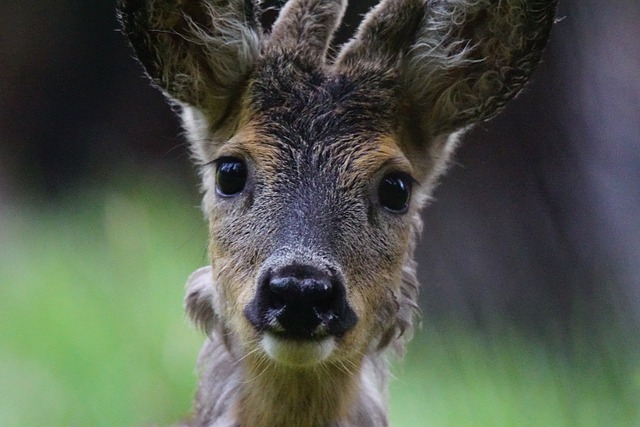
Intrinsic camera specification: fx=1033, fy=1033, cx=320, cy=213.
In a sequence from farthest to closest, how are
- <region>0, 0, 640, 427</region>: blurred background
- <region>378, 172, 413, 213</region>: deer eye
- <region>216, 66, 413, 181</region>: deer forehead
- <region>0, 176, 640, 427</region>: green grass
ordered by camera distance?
<region>0, 0, 640, 427</region>: blurred background < <region>0, 176, 640, 427</region>: green grass < <region>378, 172, 413, 213</region>: deer eye < <region>216, 66, 413, 181</region>: deer forehead

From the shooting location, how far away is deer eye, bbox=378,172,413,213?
371 cm

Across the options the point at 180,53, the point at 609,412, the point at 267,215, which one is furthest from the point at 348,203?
the point at 609,412

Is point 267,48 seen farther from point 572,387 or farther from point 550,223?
point 550,223

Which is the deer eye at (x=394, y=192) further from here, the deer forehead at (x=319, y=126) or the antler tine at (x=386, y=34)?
the antler tine at (x=386, y=34)

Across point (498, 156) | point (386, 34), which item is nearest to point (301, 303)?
point (386, 34)

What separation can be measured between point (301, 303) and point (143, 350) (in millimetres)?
3155

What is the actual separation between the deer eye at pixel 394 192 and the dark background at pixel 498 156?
59.3 inches

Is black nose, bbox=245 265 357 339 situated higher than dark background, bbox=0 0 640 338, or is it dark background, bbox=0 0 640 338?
black nose, bbox=245 265 357 339

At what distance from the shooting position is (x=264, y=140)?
3.64m

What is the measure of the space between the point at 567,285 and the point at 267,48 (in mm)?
2849

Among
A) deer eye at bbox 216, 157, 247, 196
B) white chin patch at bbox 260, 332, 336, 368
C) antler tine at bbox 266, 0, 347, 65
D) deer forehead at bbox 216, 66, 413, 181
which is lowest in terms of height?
white chin patch at bbox 260, 332, 336, 368

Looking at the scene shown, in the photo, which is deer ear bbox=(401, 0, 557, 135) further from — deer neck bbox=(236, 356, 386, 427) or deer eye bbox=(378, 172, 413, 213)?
deer neck bbox=(236, 356, 386, 427)

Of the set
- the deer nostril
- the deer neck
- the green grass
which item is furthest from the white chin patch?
the green grass

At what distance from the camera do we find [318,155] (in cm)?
355
